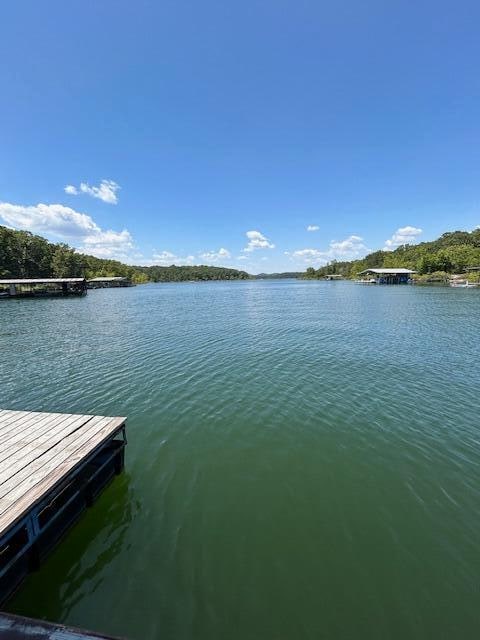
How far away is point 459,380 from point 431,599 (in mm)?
11470

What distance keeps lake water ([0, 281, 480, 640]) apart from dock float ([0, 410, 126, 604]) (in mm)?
322

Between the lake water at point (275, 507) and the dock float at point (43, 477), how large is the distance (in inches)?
12.7

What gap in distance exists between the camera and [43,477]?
5.33 m

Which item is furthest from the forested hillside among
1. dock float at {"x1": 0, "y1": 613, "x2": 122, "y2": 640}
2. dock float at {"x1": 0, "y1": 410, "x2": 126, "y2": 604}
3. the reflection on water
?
dock float at {"x1": 0, "y1": 613, "x2": 122, "y2": 640}

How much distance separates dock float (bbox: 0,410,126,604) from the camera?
4742 mm

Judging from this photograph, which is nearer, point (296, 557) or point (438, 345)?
point (296, 557)

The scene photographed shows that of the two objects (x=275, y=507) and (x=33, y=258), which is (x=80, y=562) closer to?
(x=275, y=507)

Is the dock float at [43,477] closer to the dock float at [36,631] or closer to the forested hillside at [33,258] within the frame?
the dock float at [36,631]

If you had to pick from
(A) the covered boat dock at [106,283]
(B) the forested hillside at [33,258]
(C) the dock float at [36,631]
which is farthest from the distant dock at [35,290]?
(C) the dock float at [36,631]

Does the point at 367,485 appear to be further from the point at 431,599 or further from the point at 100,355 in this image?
the point at 100,355

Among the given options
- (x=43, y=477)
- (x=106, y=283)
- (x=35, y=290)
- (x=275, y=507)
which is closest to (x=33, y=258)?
(x=35, y=290)

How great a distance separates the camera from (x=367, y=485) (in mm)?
7180

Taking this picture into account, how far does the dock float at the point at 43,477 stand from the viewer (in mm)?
4742

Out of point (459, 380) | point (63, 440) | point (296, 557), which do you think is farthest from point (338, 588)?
point (459, 380)
